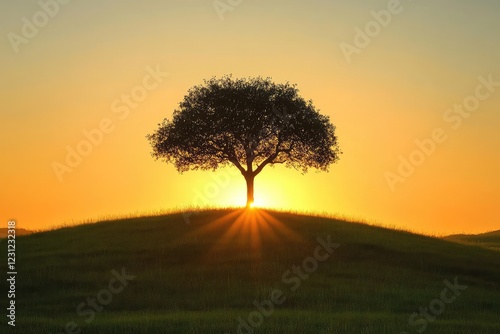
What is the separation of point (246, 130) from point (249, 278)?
87.0 feet

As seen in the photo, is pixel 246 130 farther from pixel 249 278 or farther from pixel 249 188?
pixel 249 278

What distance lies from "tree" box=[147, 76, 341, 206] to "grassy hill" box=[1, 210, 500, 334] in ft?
28.7

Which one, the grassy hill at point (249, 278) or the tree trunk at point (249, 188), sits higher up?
the tree trunk at point (249, 188)

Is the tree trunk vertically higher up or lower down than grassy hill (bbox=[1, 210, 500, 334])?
higher up

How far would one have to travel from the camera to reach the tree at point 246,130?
221 feet

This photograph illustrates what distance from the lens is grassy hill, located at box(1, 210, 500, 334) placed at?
105 feet

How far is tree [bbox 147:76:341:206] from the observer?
221ft

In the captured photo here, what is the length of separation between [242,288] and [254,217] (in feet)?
60.4

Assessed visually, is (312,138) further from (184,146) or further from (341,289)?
(341,289)

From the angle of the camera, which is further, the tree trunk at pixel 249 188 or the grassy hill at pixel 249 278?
the tree trunk at pixel 249 188

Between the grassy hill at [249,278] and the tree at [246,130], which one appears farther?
the tree at [246,130]

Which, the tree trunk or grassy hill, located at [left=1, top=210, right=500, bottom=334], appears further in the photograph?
the tree trunk

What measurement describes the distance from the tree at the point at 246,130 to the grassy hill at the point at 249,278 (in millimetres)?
8737

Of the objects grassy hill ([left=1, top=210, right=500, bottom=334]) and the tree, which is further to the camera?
the tree
